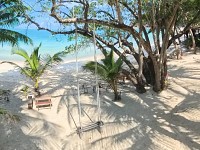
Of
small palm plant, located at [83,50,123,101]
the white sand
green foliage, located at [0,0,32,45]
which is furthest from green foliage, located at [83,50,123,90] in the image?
green foliage, located at [0,0,32,45]

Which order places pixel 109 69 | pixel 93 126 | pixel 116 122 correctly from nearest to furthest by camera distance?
pixel 93 126 → pixel 116 122 → pixel 109 69

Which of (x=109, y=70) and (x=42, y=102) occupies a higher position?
(x=109, y=70)

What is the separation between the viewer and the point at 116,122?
1136 cm

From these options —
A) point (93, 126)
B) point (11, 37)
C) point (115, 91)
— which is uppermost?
point (11, 37)

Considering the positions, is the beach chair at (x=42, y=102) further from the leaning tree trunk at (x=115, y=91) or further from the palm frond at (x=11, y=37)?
the palm frond at (x=11, y=37)

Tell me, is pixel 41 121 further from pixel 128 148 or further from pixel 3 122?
pixel 128 148

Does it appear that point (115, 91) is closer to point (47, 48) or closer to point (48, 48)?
point (48, 48)

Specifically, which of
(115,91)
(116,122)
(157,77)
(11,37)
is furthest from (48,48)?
(11,37)

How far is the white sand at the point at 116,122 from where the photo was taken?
33.1ft

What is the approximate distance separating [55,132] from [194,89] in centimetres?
693

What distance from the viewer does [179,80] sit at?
16750 mm

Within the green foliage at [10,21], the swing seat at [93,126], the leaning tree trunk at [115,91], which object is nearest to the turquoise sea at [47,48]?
the leaning tree trunk at [115,91]

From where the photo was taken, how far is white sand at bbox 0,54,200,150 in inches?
397

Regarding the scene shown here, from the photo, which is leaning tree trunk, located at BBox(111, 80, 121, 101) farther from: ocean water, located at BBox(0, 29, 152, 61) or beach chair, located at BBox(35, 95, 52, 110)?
ocean water, located at BBox(0, 29, 152, 61)
